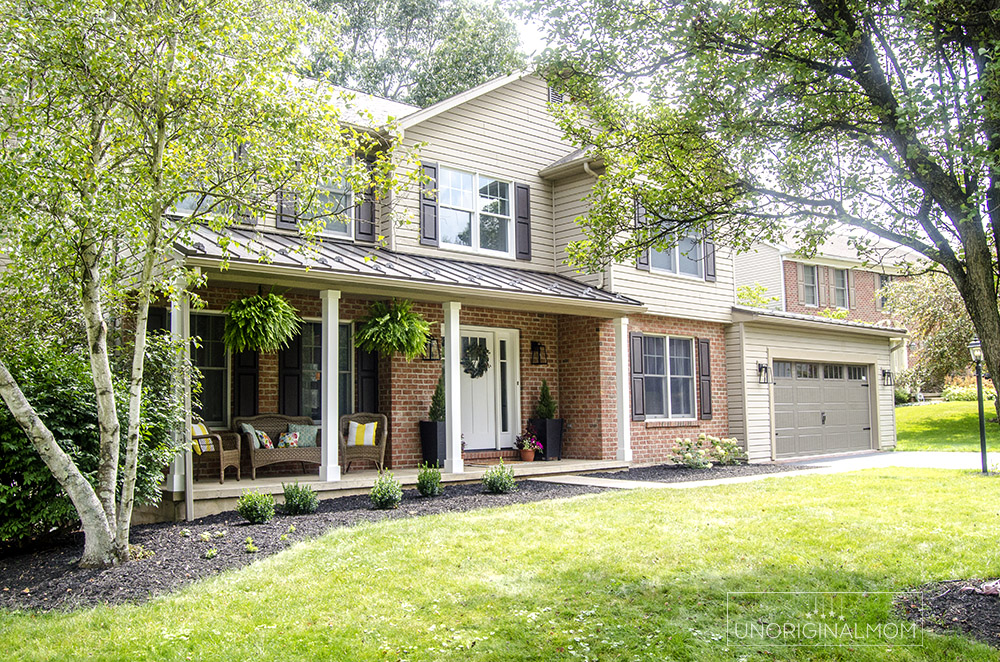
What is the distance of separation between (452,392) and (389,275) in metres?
1.84

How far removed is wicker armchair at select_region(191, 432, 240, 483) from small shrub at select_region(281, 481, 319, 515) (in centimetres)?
118

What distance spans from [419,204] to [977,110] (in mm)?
8519

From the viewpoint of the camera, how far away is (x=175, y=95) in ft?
20.2

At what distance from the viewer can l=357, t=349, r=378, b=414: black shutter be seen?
37.3 ft

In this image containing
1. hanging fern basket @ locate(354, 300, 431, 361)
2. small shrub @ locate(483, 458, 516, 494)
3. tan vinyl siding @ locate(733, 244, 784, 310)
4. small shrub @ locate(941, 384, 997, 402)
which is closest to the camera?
small shrub @ locate(483, 458, 516, 494)

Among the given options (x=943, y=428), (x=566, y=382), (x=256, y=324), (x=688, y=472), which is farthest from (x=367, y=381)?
(x=943, y=428)

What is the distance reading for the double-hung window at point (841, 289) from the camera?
89.1ft

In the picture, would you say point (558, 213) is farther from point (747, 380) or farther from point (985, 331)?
point (985, 331)

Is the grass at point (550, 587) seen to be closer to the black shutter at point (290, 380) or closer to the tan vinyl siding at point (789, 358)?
the black shutter at point (290, 380)

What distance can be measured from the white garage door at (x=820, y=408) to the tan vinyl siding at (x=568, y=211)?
5170 millimetres

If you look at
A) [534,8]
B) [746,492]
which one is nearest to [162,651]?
[534,8]

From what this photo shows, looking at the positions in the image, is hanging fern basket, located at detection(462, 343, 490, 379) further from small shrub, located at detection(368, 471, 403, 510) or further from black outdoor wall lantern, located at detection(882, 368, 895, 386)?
black outdoor wall lantern, located at detection(882, 368, 895, 386)

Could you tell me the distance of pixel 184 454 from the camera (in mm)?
8273

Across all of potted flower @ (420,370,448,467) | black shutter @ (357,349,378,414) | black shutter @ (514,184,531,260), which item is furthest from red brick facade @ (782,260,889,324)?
black shutter @ (357,349,378,414)
